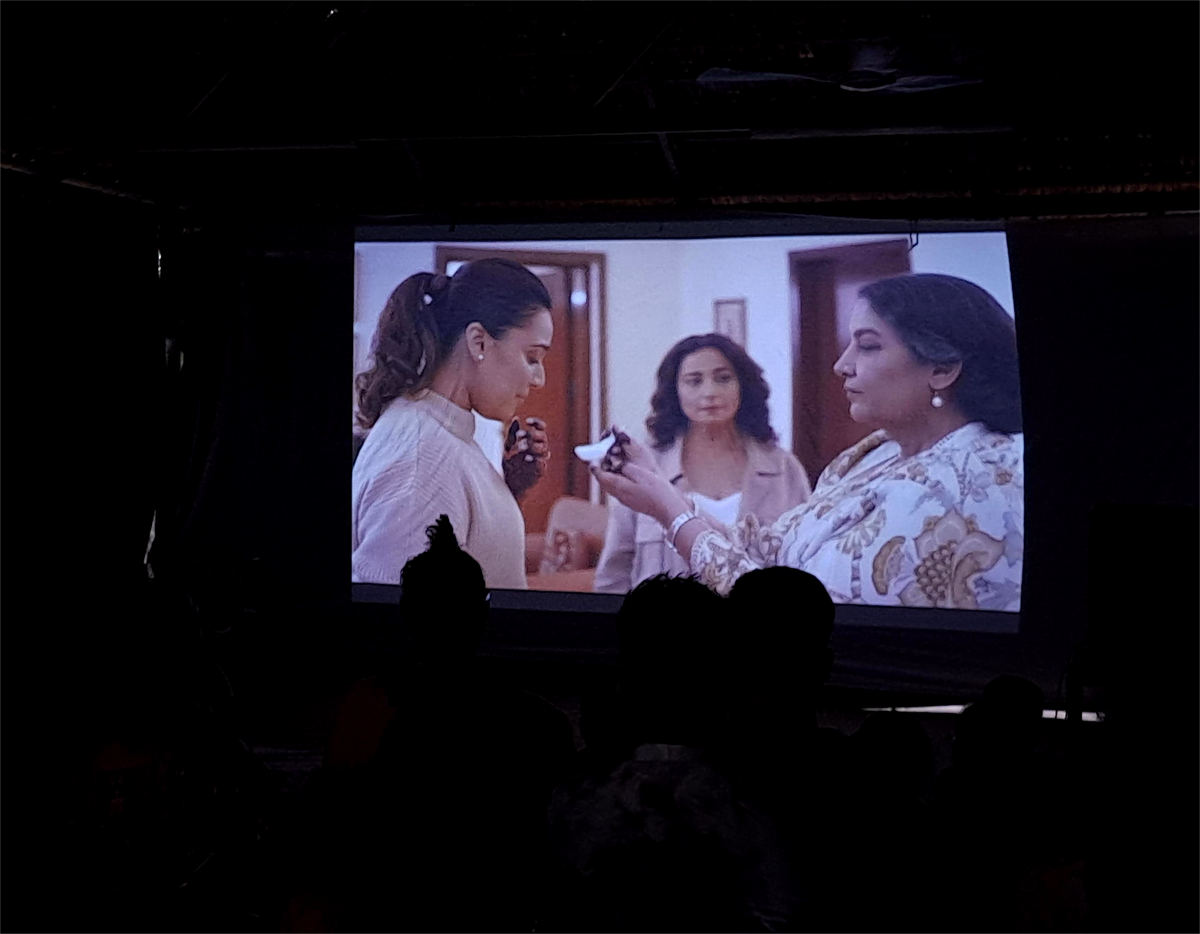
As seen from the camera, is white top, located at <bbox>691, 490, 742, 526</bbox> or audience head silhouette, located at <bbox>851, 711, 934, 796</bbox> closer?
audience head silhouette, located at <bbox>851, 711, 934, 796</bbox>

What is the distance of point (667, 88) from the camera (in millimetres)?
4836

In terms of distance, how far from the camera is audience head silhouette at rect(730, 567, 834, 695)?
4.92ft

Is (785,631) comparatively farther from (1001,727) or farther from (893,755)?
(1001,727)

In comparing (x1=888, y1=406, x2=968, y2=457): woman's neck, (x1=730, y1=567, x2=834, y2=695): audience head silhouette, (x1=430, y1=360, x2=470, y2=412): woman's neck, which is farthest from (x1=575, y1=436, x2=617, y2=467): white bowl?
(x1=730, y1=567, x2=834, y2=695): audience head silhouette

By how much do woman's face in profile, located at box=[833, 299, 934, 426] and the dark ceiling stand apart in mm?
745

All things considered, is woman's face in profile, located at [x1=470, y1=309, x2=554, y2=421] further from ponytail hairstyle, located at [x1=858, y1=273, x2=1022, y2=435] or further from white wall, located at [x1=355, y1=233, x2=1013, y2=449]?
ponytail hairstyle, located at [x1=858, y1=273, x2=1022, y2=435]

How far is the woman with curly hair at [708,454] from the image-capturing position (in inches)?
199

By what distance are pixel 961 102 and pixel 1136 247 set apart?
156 centimetres

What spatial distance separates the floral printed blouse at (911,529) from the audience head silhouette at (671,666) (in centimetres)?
350

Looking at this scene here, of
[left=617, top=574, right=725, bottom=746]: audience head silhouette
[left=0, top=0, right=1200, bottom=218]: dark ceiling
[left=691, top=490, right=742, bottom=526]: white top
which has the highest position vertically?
[left=0, top=0, right=1200, bottom=218]: dark ceiling

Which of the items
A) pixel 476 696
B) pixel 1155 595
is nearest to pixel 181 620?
pixel 476 696

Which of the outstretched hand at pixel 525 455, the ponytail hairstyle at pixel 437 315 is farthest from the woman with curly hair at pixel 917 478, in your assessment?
the ponytail hairstyle at pixel 437 315

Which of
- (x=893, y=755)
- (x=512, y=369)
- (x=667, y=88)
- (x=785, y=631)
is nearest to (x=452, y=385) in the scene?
(x=512, y=369)

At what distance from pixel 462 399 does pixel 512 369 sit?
0.28 metres
